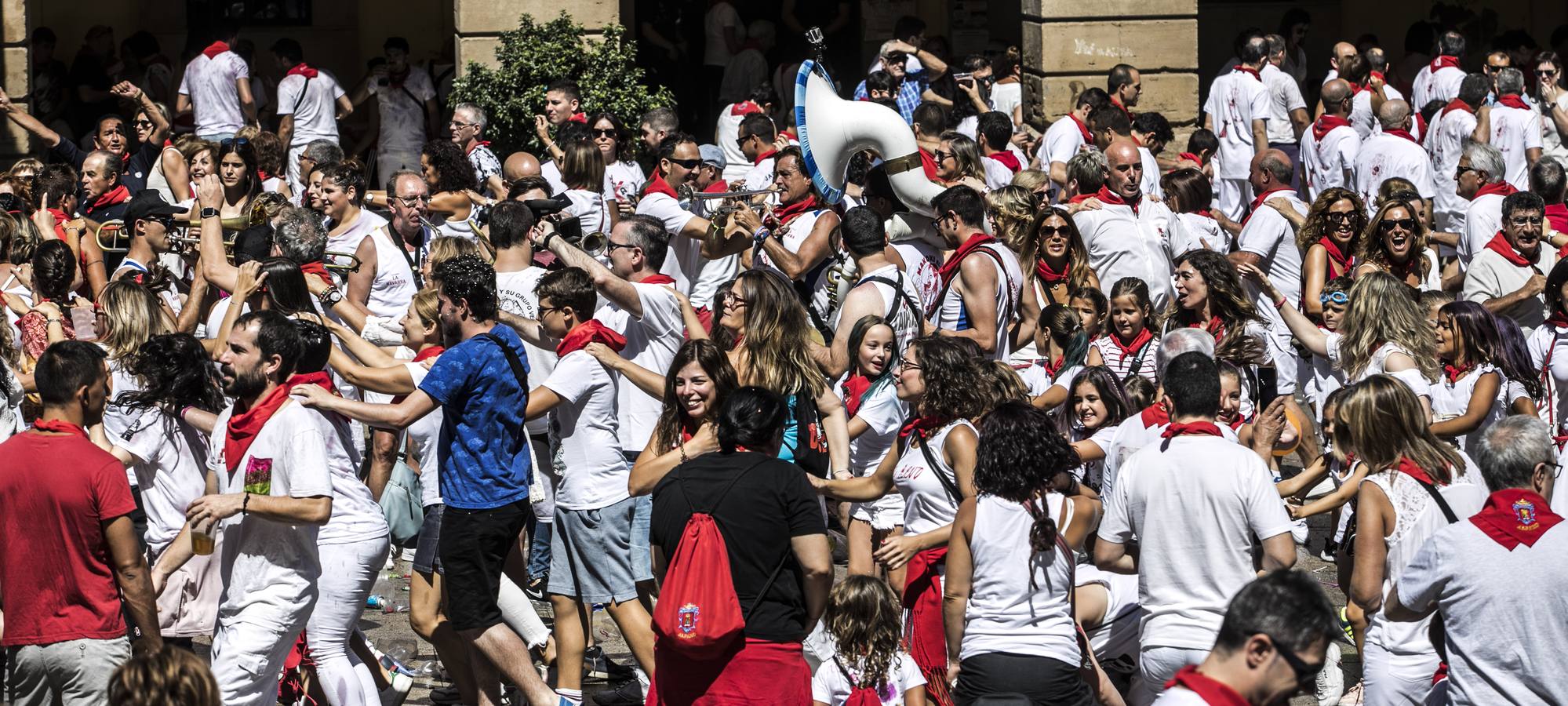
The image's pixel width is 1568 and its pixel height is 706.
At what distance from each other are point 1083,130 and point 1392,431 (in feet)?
24.7

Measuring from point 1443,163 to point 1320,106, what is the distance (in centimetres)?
102

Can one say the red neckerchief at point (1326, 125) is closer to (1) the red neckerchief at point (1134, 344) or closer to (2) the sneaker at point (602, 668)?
(1) the red neckerchief at point (1134, 344)

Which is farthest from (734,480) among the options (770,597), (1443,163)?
(1443,163)

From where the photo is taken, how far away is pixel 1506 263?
9.08 metres

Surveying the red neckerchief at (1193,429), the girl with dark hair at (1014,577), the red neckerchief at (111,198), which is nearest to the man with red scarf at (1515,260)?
the red neckerchief at (1193,429)

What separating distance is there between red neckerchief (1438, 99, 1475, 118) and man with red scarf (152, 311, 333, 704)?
10211mm

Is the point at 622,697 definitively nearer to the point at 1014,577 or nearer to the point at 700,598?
the point at 700,598

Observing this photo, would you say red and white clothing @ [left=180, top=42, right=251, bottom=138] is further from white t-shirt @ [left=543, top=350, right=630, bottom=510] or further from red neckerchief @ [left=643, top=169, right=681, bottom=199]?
white t-shirt @ [left=543, top=350, right=630, bottom=510]

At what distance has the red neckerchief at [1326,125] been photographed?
43.6ft

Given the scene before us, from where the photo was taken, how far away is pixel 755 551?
5.22m

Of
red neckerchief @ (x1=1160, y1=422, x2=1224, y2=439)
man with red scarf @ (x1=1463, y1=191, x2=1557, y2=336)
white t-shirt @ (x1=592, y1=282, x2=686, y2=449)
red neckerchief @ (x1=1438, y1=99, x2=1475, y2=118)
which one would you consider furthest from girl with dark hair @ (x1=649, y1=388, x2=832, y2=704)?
red neckerchief @ (x1=1438, y1=99, x2=1475, y2=118)

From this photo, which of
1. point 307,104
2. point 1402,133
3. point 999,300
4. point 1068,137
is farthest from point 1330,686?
point 307,104

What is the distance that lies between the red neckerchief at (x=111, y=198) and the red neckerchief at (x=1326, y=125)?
8348 mm

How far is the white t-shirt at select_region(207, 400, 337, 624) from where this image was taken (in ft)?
18.5
